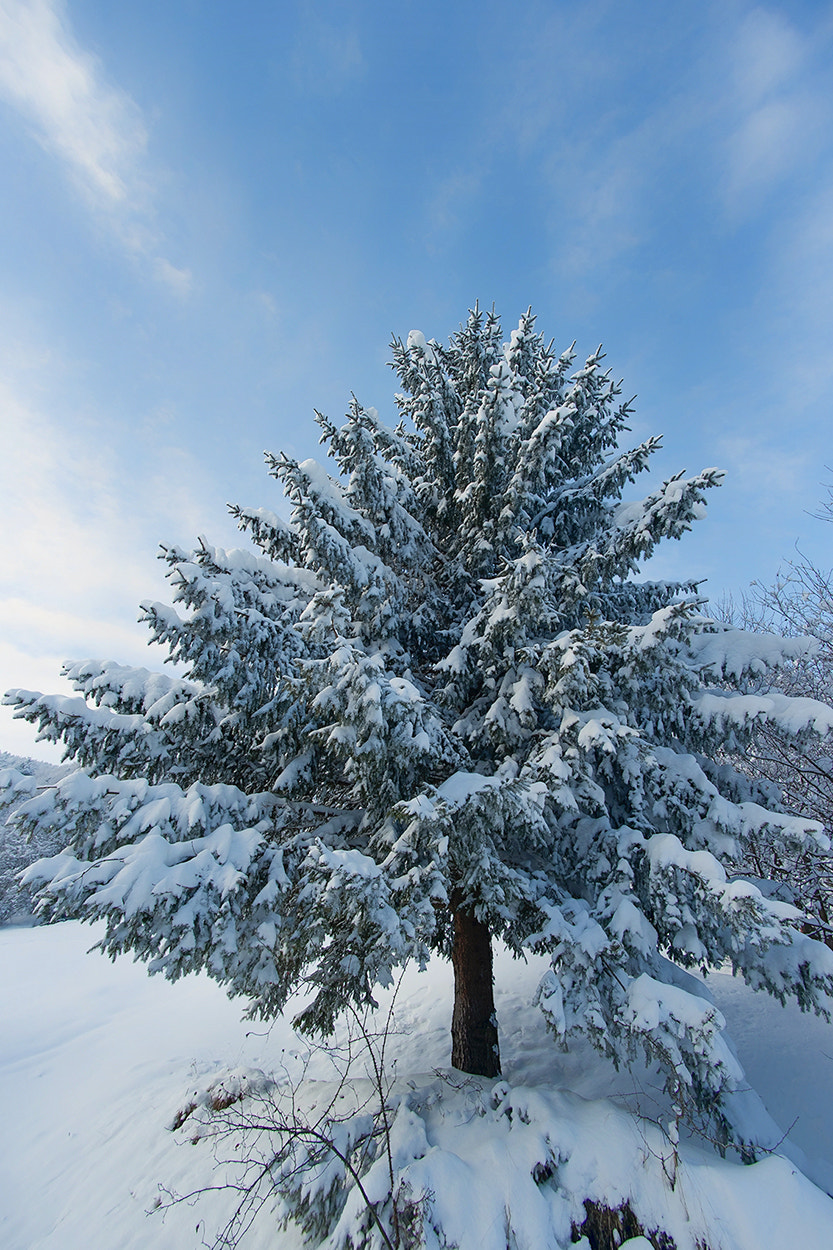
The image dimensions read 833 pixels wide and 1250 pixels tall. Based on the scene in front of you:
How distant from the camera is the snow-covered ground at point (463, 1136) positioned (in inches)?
145

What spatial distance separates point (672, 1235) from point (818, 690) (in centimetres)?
1107

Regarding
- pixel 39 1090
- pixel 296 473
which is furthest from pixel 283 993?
pixel 39 1090

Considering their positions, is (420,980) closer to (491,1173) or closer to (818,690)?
(491,1173)

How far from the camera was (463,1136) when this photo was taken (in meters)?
4.61

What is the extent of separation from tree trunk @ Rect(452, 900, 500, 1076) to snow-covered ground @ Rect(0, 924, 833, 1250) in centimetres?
48

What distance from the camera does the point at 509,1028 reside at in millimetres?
8336

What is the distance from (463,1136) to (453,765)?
3.32 m

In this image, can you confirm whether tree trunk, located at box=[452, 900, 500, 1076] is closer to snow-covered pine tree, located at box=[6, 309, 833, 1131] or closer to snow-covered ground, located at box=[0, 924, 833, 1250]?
snow-covered pine tree, located at box=[6, 309, 833, 1131]

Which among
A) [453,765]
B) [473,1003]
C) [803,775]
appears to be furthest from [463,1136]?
[803,775]

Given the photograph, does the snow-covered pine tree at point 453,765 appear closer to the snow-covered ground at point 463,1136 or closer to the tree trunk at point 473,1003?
the tree trunk at point 473,1003

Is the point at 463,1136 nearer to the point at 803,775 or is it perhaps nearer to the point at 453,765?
the point at 453,765

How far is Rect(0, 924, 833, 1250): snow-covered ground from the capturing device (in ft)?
12.1

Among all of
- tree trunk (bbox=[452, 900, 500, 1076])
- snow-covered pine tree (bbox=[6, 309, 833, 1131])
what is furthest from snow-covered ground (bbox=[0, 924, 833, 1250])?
snow-covered pine tree (bbox=[6, 309, 833, 1131])

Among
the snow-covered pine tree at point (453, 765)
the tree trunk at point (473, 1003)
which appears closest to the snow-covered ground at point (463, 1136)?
the tree trunk at point (473, 1003)
